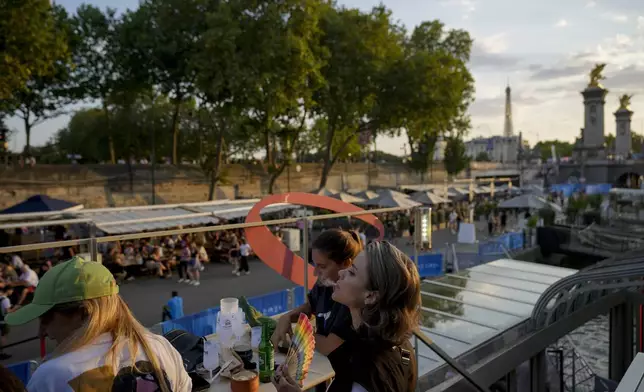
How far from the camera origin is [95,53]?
98.9ft

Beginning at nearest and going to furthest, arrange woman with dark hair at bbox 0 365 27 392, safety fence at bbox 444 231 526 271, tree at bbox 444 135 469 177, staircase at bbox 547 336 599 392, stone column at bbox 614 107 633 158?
woman with dark hair at bbox 0 365 27 392 → staircase at bbox 547 336 599 392 → safety fence at bbox 444 231 526 271 → tree at bbox 444 135 469 177 → stone column at bbox 614 107 633 158

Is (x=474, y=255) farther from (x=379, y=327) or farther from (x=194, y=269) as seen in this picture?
(x=379, y=327)

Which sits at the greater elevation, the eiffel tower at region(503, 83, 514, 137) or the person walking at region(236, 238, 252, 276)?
the eiffel tower at region(503, 83, 514, 137)

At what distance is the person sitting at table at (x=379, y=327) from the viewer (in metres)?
2.08

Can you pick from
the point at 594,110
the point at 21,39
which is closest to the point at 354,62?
the point at 21,39

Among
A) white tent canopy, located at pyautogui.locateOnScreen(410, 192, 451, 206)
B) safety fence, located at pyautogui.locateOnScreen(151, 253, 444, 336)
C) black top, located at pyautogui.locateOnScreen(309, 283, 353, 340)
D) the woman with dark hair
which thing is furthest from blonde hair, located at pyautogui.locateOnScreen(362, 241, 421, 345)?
white tent canopy, located at pyautogui.locateOnScreen(410, 192, 451, 206)

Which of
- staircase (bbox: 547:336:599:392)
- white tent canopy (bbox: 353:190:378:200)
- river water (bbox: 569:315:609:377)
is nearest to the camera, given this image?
staircase (bbox: 547:336:599:392)

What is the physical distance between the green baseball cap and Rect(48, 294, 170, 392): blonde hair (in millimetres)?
38

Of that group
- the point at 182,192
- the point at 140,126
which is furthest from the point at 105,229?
the point at 140,126

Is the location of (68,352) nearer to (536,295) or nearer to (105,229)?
Result: (536,295)

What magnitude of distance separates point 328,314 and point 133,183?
2928cm

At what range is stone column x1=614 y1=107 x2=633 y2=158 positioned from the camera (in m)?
70.4

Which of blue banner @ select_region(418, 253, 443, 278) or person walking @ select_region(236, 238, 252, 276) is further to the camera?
person walking @ select_region(236, 238, 252, 276)

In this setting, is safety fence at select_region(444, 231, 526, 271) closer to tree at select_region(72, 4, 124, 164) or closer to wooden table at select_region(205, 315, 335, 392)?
wooden table at select_region(205, 315, 335, 392)
